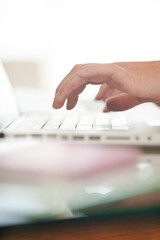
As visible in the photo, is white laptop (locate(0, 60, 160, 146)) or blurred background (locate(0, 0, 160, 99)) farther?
blurred background (locate(0, 0, 160, 99))

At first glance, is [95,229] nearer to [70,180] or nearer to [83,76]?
[70,180]

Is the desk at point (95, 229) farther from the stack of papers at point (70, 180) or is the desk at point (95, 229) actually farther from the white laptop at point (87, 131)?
the white laptop at point (87, 131)

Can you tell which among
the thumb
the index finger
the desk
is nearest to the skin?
the index finger

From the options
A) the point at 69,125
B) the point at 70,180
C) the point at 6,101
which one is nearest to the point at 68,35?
the point at 6,101

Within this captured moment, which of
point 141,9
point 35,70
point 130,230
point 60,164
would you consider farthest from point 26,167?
point 141,9

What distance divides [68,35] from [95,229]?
624mm

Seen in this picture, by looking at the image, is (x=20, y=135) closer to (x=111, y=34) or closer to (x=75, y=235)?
(x=75, y=235)

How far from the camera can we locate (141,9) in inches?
32.5

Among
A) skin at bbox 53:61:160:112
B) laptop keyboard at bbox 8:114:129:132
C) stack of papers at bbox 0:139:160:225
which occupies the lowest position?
stack of papers at bbox 0:139:160:225

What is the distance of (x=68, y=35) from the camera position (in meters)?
0.85

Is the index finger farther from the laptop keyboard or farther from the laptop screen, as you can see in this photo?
the laptop screen

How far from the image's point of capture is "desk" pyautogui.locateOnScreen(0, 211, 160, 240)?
39 cm

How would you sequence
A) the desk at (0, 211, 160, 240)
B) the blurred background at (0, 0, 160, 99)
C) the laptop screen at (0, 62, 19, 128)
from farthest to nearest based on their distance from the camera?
the blurred background at (0, 0, 160, 99)
the laptop screen at (0, 62, 19, 128)
the desk at (0, 211, 160, 240)

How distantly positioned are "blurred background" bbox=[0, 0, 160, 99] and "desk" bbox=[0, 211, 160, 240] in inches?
19.5
